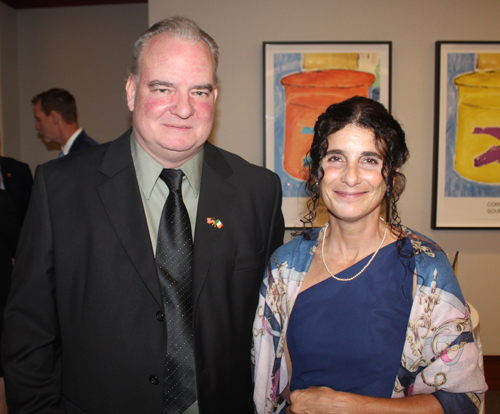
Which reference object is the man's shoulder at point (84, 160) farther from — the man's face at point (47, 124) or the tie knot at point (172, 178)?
the man's face at point (47, 124)

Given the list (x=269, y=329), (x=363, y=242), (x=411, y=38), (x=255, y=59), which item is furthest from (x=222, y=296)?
(x=411, y=38)

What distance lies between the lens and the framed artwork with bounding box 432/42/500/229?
2928 mm

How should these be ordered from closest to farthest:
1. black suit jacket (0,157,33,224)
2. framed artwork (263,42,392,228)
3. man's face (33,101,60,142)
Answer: framed artwork (263,42,392,228)
black suit jacket (0,157,33,224)
man's face (33,101,60,142)

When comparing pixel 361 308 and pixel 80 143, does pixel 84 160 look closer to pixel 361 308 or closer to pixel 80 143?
pixel 361 308

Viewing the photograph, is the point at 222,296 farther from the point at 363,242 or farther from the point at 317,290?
the point at 363,242

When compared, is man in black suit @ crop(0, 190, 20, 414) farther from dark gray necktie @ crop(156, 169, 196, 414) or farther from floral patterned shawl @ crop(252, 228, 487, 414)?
floral patterned shawl @ crop(252, 228, 487, 414)

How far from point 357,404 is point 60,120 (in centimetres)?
332

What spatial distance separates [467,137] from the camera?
2.97 m

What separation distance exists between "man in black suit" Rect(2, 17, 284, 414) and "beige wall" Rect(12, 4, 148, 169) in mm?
3017

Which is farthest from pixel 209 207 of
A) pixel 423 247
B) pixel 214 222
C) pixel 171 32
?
pixel 423 247

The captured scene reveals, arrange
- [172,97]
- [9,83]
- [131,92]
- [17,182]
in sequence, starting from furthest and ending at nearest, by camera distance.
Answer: [9,83], [17,182], [131,92], [172,97]

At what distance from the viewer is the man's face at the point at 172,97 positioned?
1.26 meters

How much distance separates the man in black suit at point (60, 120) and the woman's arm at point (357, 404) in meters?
2.89

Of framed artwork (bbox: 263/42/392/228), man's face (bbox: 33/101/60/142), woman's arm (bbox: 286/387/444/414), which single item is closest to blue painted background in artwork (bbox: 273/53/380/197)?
framed artwork (bbox: 263/42/392/228)
